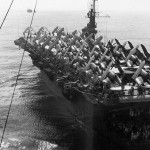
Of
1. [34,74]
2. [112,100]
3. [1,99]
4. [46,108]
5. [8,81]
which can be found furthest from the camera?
[34,74]

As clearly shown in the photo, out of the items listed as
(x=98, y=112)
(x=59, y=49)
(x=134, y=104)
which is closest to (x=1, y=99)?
(x=59, y=49)

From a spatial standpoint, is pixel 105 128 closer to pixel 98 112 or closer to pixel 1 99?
pixel 98 112

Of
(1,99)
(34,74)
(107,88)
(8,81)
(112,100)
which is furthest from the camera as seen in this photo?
(34,74)

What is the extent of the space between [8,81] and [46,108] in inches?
636

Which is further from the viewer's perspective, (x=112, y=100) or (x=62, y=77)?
(x=62, y=77)

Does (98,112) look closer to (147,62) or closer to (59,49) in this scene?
(147,62)

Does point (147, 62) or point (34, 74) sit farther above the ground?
point (147, 62)

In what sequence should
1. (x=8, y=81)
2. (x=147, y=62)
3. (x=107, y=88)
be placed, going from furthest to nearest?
(x=8, y=81)
(x=147, y=62)
(x=107, y=88)

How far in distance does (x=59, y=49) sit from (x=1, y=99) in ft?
38.1

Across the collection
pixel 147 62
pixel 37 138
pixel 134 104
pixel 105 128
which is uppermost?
pixel 147 62

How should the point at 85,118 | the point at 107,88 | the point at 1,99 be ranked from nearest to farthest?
the point at 107,88 < the point at 85,118 < the point at 1,99

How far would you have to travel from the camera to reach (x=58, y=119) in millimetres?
36000

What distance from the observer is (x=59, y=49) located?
1790 inches

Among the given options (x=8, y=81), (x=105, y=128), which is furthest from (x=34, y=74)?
(x=105, y=128)
